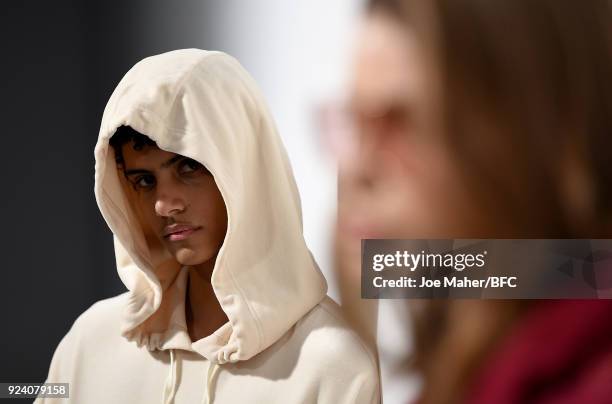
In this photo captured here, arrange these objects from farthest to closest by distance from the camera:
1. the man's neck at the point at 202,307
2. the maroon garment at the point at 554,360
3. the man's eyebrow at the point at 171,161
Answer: the man's neck at the point at 202,307 < the man's eyebrow at the point at 171,161 < the maroon garment at the point at 554,360

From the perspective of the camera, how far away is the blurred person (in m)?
1.69

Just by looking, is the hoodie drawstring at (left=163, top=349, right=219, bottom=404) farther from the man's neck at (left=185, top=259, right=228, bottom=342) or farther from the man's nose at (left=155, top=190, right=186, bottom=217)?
the man's nose at (left=155, top=190, right=186, bottom=217)

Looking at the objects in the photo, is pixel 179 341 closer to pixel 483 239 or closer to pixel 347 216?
pixel 347 216

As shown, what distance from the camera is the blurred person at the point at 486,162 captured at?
1.69m

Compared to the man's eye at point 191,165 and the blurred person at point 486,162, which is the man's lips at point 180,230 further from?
the blurred person at point 486,162

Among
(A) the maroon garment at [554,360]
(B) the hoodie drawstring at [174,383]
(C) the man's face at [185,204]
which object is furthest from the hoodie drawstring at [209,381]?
(A) the maroon garment at [554,360]

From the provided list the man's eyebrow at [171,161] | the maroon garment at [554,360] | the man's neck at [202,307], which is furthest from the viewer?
the man's neck at [202,307]

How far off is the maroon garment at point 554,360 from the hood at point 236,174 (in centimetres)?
35

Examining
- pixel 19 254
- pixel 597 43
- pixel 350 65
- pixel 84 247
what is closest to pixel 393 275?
pixel 350 65

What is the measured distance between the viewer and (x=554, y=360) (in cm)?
171

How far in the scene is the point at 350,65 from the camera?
5.95 feet

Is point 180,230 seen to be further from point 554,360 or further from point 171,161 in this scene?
point 554,360

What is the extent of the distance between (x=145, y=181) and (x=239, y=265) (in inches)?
9.8

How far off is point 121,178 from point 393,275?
567mm
